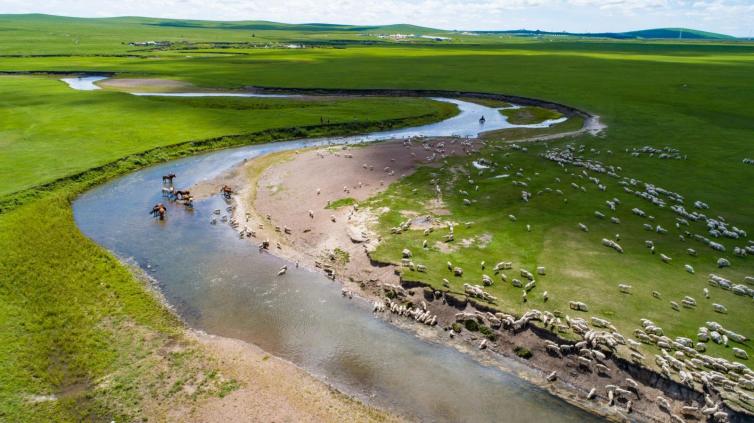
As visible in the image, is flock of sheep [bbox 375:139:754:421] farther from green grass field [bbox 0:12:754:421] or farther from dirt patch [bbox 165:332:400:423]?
dirt patch [bbox 165:332:400:423]

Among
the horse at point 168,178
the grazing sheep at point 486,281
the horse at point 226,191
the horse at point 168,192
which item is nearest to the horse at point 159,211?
the horse at point 168,192

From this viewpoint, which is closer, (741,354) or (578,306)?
(741,354)

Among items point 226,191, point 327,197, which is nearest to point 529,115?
point 327,197

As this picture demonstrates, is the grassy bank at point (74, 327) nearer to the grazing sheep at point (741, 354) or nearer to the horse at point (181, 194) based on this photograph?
the horse at point (181, 194)

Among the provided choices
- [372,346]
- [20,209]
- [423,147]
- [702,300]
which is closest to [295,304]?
[372,346]

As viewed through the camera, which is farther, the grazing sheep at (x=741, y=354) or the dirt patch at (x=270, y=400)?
the grazing sheep at (x=741, y=354)

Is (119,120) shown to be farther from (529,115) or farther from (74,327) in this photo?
(529,115)

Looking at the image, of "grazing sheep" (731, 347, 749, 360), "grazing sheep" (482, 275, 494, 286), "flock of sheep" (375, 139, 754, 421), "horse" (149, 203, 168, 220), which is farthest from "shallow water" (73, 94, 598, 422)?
"grazing sheep" (731, 347, 749, 360)
